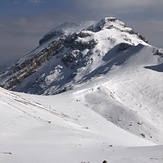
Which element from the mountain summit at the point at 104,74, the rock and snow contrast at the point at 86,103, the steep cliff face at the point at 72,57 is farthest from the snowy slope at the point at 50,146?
the steep cliff face at the point at 72,57

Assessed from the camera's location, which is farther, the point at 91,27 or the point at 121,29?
the point at 91,27

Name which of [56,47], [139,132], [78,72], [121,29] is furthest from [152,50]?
[56,47]

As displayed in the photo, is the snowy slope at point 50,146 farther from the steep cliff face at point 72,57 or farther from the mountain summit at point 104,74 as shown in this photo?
the steep cliff face at point 72,57

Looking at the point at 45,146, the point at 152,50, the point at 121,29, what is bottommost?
the point at 45,146

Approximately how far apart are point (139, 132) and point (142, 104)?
1260 centimetres

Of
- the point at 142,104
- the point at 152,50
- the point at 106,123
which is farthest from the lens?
the point at 152,50

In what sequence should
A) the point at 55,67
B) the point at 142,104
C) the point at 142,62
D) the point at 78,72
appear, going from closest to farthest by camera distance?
the point at 142,104, the point at 142,62, the point at 78,72, the point at 55,67

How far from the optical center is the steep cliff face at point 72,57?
111 m

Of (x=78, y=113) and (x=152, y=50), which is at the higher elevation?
(x=152, y=50)

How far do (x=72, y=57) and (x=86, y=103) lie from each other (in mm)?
76592

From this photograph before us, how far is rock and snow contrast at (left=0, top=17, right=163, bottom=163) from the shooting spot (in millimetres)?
17547

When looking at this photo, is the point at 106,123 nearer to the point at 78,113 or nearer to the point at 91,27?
the point at 78,113

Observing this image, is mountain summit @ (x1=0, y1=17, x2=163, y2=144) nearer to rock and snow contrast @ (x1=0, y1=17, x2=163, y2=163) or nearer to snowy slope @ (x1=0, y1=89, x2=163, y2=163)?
rock and snow contrast @ (x1=0, y1=17, x2=163, y2=163)

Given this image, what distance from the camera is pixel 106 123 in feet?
136
